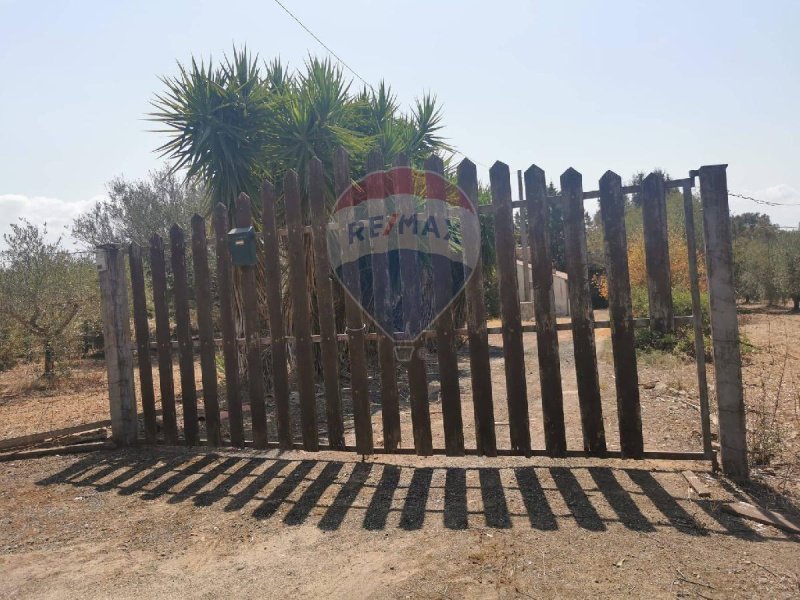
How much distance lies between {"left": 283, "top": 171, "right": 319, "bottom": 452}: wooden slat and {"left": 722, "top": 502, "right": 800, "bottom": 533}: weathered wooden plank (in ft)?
9.80

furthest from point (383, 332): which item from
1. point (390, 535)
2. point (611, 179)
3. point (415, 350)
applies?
point (611, 179)

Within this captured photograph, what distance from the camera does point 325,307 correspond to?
4.94m

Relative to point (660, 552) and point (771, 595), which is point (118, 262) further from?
point (771, 595)

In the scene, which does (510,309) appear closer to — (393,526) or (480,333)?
(480,333)

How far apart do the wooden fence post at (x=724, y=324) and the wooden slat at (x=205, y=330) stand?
3.93 metres

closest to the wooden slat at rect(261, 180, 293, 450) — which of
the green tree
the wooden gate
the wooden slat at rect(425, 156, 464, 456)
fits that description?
the wooden gate

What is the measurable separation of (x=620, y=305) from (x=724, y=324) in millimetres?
639

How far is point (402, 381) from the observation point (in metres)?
9.95

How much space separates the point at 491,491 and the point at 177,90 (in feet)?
25.9

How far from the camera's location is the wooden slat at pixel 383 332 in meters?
4.76

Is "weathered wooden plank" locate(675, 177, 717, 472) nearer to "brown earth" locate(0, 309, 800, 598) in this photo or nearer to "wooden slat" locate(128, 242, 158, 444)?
"brown earth" locate(0, 309, 800, 598)

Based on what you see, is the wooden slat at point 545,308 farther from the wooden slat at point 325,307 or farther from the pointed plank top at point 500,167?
the wooden slat at point 325,307

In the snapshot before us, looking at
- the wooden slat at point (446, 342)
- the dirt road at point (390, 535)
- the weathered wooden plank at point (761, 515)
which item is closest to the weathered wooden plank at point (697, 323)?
the dirt road at point (390, 535)

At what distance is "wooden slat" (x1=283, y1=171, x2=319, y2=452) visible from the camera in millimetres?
5035
